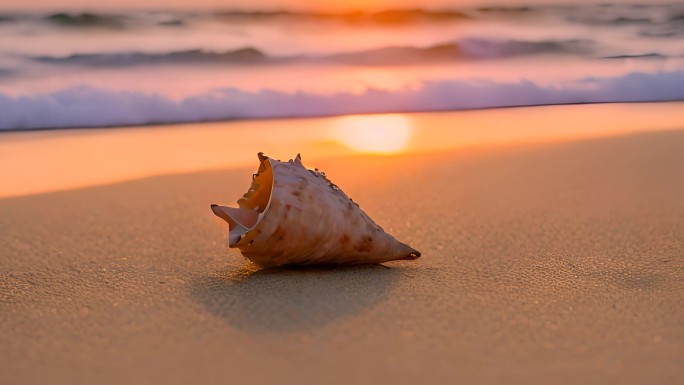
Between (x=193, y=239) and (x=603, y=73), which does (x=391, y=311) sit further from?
(x=603, y=73)

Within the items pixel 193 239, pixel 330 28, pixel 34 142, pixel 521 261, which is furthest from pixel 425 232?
pixel 330 28

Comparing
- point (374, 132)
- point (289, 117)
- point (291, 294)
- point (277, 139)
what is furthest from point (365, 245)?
point (289, 117)

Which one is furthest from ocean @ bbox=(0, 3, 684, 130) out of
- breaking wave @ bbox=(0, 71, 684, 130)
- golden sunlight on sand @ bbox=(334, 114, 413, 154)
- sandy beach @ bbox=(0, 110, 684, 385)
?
sandy beach @ bbox=(0, 110, 684, 385)

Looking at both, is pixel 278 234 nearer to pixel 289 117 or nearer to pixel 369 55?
pixel 289 117

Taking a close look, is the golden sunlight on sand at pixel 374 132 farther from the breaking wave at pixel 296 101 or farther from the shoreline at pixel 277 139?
the breaking wave at pixel 296 101

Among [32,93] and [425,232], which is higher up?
[32,93]

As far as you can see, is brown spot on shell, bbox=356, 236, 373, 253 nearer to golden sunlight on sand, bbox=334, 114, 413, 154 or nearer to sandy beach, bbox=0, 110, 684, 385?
sandy beach, bbox=0, 110, 684, 385
